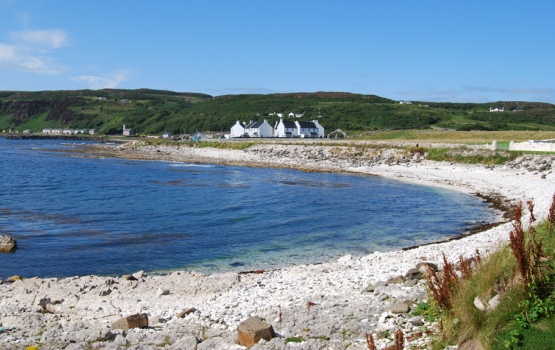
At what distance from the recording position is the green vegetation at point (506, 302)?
731 cm

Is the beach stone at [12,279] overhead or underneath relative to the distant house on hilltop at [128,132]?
underneath

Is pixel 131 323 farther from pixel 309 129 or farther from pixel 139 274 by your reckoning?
pixel 309 129

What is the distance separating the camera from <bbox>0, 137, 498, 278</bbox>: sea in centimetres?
1900

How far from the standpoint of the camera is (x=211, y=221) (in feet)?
88.9

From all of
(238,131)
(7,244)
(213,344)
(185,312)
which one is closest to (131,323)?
(185,312)

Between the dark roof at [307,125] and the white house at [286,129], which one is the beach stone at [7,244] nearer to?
the white house at [286,129]

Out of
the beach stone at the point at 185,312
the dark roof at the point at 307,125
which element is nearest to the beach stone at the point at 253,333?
the beach stone at the point at 185,312

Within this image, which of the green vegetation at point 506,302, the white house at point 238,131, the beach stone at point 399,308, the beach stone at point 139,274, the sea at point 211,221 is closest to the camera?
the green vegetation at point 506,302

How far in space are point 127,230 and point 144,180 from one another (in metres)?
25.2

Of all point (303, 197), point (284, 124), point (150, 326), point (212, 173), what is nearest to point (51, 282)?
point (150, 326)

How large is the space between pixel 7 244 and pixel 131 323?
12.6 metres

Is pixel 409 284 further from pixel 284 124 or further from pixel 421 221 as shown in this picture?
pixel 284 124

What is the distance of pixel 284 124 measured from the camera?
13012cm

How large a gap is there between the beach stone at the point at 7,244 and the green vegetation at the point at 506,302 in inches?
688
